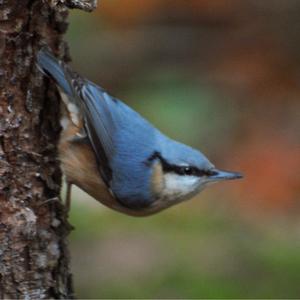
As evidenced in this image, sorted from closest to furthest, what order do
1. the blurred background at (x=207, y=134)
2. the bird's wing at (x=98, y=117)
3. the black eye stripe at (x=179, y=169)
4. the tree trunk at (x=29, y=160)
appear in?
the tree trunk at (x=29, y=160) → the bird's wing at (x=98, y=117) → the black eye stripe at (x=179, y=169) → the blurred background at (x=207, y=134)

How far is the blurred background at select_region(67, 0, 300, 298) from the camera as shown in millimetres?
5750

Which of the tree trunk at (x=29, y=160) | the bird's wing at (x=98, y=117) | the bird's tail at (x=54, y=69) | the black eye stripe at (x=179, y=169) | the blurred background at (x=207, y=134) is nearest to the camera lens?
the tree trunk at (x=29, y=160)

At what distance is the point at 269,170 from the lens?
24.1ft

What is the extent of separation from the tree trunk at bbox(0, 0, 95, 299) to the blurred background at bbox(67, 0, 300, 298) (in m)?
1.91

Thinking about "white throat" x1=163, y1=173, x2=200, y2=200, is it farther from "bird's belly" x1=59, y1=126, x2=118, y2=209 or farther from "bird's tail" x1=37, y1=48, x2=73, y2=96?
"bird's tail" x1=37, y1=48, x2=73, y2=96

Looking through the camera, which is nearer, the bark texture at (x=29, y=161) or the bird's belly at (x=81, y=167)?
the bark texture at (x=29, y=161)

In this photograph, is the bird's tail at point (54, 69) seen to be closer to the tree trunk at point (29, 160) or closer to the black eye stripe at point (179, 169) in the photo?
the tree trunk at point (29, 160)

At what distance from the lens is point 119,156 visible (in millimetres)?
3947

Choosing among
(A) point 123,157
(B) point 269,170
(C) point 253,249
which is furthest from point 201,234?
(A) point 123,157

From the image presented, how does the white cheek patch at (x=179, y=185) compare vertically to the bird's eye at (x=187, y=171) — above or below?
below

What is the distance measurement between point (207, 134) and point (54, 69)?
3.92m

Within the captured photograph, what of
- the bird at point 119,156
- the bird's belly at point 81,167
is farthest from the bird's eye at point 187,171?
the bird's belly at point 81,167

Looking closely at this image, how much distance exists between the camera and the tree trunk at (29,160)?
344 cm

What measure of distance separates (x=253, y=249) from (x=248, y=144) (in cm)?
171
